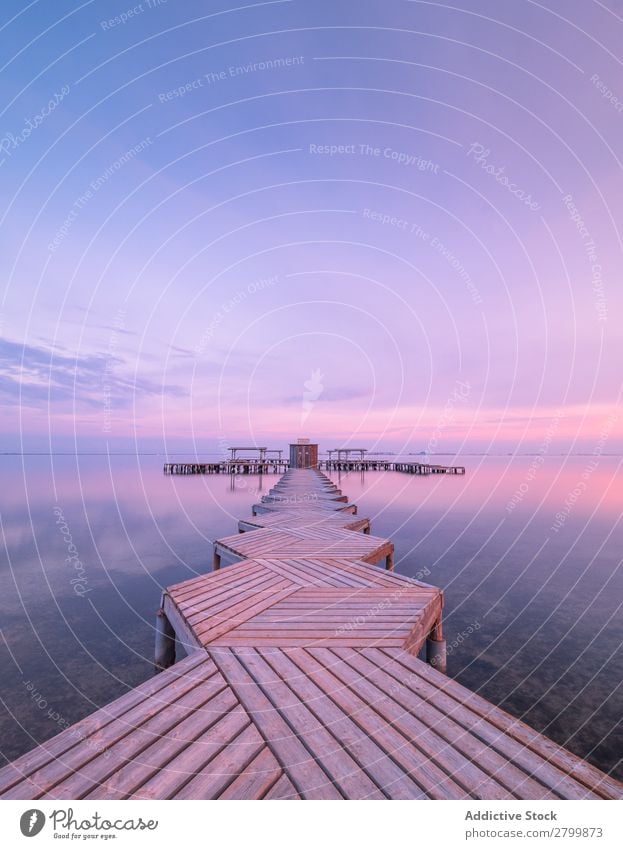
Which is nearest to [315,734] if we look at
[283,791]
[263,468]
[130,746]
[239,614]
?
[283,791]

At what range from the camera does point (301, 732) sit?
2.94 meters

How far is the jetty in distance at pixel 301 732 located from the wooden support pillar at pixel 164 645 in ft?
6.21

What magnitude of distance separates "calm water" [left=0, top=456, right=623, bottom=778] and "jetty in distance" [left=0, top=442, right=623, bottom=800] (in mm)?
3964

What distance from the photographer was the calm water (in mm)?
6613

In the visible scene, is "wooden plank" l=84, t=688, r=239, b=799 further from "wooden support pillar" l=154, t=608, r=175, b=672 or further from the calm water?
the calm water

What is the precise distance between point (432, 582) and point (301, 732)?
1107 cm

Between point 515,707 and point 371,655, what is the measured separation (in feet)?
15.7

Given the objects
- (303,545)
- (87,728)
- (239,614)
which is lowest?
(303,545)

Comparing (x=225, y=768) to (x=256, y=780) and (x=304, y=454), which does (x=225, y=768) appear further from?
(x=304, y=454)

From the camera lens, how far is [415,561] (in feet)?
49.6

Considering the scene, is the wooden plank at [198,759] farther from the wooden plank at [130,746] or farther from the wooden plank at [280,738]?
the wooden plank at [130,746]
